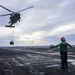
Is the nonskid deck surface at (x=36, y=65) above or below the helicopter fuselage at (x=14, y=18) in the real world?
below

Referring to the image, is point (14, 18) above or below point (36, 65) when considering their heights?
above

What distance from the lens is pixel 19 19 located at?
4809 cm

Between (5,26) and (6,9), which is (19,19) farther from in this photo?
(6,9)

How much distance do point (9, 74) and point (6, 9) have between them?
151 ft

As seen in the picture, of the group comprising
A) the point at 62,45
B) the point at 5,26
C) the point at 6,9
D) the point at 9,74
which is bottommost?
the point at 9,74

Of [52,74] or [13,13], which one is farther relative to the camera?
[13,13]

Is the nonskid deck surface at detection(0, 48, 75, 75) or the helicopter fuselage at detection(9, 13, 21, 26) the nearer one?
the nonskid deck surface at detection(0, 48, 75, 75)

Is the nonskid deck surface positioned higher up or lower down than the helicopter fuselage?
lower down

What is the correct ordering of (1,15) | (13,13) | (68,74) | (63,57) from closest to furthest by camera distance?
(68,74)
(63,57)
(13,13)
(1,15)

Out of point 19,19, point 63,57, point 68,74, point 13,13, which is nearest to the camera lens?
point 68,74

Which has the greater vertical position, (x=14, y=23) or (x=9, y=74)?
(x=14, y=23)

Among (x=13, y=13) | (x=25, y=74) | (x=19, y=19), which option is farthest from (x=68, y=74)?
(x=13, y=13)

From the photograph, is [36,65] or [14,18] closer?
[36,65]

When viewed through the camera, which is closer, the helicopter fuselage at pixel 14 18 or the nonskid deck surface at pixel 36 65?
the nonskid deck surface at pixel 36 65
